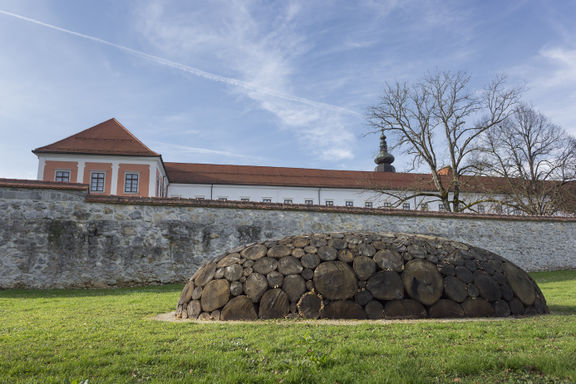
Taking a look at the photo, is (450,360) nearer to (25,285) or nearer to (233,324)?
(233,324)

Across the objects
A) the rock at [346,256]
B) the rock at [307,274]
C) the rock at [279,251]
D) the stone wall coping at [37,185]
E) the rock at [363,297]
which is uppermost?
the stone wall coping at [37,185]

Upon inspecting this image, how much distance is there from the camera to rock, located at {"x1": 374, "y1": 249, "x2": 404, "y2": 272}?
266 inches

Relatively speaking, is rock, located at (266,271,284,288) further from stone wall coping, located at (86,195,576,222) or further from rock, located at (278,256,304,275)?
stone wall coping, located at (86,195,576,222)

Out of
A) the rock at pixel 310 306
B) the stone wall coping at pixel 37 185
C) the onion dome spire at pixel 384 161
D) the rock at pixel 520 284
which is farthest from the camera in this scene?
the onion dome spire at pixel 384 161

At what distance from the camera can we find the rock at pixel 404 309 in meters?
6.40

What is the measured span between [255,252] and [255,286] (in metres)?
0.69

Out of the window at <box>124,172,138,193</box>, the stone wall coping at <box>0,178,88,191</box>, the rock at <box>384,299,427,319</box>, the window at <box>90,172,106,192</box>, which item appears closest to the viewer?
the rock at <box>384,299,427,319</box>

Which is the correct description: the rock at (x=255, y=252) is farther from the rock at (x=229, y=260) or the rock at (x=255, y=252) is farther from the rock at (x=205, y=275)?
the rock at (x=205, y=275)

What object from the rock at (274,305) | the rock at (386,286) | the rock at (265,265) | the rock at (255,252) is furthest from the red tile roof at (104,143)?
the rock at (386,286)

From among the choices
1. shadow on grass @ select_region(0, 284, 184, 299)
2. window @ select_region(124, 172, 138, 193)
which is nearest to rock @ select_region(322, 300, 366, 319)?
shadow on grass @ select_region(0, 284, 184, 299)

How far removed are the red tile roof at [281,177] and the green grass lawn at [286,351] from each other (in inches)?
1198

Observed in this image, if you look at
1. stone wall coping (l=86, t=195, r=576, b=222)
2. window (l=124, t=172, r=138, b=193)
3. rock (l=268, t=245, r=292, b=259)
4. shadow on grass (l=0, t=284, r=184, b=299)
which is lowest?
shadow on grass (l=0, t=284, r=184, b=299)

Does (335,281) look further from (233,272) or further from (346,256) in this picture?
(233,272)

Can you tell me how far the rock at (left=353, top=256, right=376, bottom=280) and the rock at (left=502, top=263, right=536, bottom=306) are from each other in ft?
8.42
